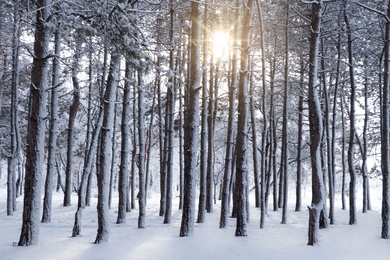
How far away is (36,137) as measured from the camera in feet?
22.1

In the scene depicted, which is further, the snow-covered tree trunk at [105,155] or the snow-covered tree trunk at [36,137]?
the snow-covered tree trunk at [105,155]

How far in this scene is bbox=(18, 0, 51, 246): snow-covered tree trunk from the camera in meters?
6.65

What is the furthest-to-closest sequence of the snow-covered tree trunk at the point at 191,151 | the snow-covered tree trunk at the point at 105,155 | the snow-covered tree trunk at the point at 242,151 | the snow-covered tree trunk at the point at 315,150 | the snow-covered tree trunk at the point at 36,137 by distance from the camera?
the snow-covered tree trunk at the point at 242,151 < the snow-covered tree trunk at the point at 191,151 < the snow-covered tree trunk at the point at 105,155 < the snow-covered tree trunk at the point at 315,150 < the snow-covered tree trunk at the point at 36,137

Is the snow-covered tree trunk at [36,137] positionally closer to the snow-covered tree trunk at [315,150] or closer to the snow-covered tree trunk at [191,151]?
the snow-covered tree trunk at [191,151]

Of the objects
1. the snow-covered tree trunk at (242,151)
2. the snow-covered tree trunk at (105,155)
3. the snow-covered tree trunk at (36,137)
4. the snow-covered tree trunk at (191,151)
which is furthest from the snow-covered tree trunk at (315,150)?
the snow-covered tree trunk at (36,137)

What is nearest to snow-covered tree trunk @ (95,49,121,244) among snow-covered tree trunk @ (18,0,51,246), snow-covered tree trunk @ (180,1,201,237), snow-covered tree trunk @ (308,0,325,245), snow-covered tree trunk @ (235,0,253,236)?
snow-covered tree trunk @ (18,0,51,246)

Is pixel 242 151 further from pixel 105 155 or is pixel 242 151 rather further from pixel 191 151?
pixel 105 155

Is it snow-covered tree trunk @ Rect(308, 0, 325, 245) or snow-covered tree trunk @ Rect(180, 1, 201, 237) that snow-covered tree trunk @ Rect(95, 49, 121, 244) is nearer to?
snow-covered tree trunk @ Rect(180, 1, 201, 237)

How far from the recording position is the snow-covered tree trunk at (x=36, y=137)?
6648mm

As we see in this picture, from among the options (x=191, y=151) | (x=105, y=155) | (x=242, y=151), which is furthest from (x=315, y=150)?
(x=105, y=155)

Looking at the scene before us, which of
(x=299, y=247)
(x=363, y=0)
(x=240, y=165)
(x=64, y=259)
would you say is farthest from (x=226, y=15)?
(x=64, y=259)

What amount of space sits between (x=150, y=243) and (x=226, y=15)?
9.24 meters

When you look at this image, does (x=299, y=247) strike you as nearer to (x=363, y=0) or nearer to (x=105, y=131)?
(x=105, y=131)

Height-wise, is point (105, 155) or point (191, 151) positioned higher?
point (191, 151)
